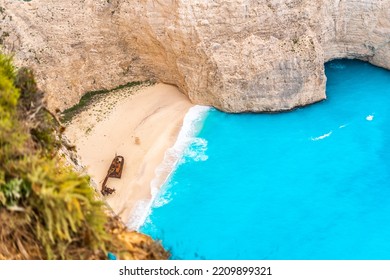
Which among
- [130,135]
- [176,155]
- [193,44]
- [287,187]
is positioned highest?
[193,44]

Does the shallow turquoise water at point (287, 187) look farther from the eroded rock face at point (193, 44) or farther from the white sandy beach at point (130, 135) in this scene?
the eroded rock face at point (193, 44)

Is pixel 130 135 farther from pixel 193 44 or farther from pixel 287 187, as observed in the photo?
pixel 287 187

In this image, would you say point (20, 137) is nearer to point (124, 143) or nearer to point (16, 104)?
point (16, 104)

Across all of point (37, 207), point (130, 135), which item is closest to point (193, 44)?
point (130, 135)

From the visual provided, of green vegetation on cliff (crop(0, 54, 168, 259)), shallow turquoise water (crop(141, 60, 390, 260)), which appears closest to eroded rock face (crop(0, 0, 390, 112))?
shallow turquoise water (crop(141, 60, 390, 260))

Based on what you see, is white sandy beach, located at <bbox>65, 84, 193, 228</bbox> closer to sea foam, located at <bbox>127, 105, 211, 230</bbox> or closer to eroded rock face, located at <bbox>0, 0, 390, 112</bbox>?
sea foam, located at <bbox>127, 105, 211, 230</bbox>

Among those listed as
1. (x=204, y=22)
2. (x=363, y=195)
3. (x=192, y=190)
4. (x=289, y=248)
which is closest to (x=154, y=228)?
(x=192, y=190)
